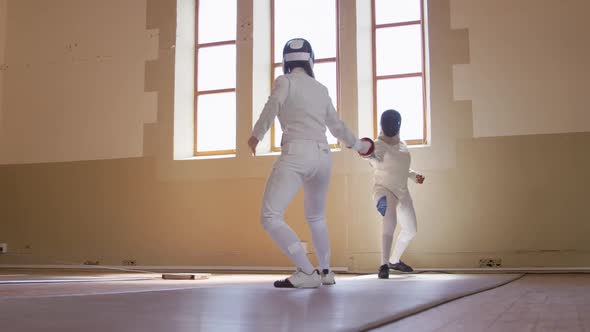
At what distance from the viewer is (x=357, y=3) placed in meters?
6.59

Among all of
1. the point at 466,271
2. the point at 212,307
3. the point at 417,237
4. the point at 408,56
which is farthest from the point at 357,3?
the point at 212,307

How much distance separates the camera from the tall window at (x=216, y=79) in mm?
7117

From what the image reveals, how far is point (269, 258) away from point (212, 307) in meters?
4.39

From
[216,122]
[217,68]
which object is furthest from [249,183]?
[217,68]

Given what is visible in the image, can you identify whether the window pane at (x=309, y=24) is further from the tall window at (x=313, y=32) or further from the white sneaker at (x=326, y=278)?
the white sneaker at (x=326, y=278)

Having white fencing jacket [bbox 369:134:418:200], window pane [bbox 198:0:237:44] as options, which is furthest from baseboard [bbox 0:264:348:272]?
window pane [bbox 198:0:237:44]

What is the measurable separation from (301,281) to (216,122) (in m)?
4.27

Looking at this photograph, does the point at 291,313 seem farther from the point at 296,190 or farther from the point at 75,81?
the point at 75,81

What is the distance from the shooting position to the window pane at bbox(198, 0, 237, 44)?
23.8 ft

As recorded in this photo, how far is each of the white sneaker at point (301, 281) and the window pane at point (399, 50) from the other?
3.85 meters

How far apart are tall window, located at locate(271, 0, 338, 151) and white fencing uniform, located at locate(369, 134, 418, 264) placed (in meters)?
1.79

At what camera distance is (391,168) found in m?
4.89

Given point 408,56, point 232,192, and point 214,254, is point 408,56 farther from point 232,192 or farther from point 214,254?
point 214,254

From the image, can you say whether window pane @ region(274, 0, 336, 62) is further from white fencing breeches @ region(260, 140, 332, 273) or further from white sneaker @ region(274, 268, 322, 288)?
white sneaker @ region(274, 268, 322, 288)
